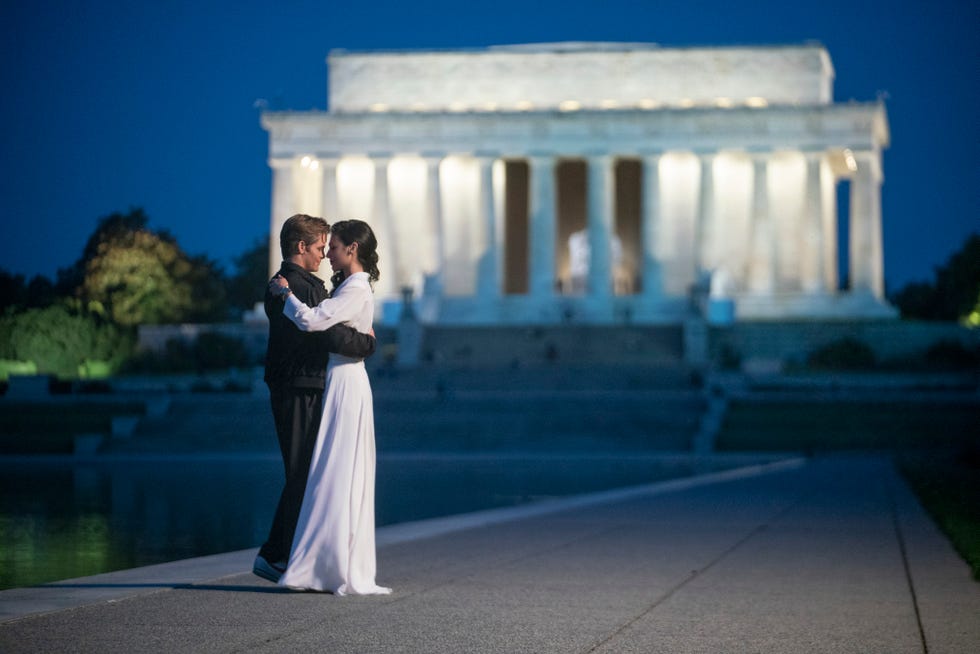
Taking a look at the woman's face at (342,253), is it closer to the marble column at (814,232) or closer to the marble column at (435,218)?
the marble column at (435,218)

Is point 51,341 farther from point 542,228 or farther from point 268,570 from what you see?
point 268,570

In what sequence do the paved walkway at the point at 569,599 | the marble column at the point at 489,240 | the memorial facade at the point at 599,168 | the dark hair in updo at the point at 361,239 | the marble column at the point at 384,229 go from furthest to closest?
the marble column at the point at 384,229, the marble column at the point at 489,240, the memorial facade at the point at 599,168, the dark hair in updo at the point at 361,239, the paved walkway at the point at 569,599

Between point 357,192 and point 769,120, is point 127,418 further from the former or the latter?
point 769,120

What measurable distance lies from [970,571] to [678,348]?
199 feet

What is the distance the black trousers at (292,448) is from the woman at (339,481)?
0.17 metres

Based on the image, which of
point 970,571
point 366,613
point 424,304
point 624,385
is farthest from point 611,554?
point 424,304

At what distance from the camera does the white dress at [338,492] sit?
12.2 metres

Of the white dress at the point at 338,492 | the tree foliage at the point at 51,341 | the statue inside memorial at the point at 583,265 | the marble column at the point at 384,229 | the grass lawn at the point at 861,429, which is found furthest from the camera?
the statue inside memorial at the point at 583,265

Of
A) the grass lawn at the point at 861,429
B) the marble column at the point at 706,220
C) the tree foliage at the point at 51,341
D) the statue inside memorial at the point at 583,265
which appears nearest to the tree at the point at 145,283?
the tree foliage at the point at 51,341

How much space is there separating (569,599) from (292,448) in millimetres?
2783

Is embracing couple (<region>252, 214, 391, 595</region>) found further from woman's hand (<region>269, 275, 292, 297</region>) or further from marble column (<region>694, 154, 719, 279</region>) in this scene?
marble column (<region>694, 154, 719, 279</region>)

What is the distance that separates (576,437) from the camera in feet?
162

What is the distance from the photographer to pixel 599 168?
280ft

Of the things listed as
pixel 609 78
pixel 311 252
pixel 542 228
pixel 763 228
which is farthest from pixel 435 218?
pixel 311 252
